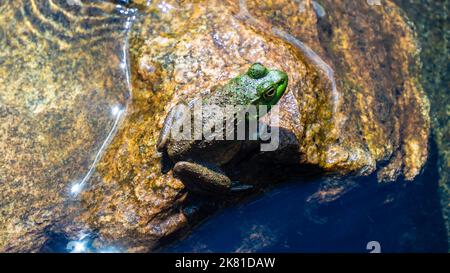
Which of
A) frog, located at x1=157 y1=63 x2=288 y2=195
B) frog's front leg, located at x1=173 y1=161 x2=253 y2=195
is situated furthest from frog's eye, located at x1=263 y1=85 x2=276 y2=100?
frog's front leg, located at x1=173 y1=161 x2=253 y2=195

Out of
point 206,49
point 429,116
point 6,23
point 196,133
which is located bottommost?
point 429,116

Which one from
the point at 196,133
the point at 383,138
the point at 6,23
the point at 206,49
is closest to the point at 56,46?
the point at 6,23

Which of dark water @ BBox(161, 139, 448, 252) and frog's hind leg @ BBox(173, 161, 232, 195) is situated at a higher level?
frog's hind leg @ BBox(173, 161, 232, 195)

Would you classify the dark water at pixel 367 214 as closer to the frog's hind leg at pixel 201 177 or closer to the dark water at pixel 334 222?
the dark water at pixel 334 222

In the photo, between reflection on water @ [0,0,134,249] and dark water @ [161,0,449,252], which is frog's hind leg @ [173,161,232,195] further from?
reflection on water @ [0,0,134,249]

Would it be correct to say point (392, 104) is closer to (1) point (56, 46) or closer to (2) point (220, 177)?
(2) point (220, 177)

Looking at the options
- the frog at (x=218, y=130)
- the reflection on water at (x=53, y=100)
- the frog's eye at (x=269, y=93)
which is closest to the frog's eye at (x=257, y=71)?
the frog at (x=218, y=130)
